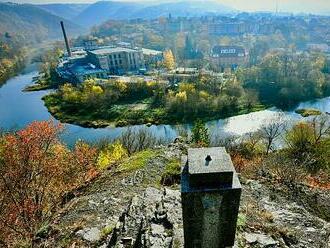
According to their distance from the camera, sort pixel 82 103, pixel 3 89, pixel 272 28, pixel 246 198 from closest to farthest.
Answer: pixel 246 198 → pixel 82 103 → pixel 3 89 → pixel 272 28

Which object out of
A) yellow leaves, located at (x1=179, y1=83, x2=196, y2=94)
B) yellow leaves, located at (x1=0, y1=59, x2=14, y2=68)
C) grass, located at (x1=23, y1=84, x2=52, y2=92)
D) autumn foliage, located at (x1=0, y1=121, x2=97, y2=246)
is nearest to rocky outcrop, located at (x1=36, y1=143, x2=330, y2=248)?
autumn foliage, located at (x1=0, y1=121, x2=97, y2=246)

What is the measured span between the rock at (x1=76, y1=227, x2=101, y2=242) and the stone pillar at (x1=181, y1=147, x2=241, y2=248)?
565 cm

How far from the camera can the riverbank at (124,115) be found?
2240 inches

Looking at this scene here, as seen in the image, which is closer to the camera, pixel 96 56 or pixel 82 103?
pixel 82 103

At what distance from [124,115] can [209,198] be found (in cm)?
5208

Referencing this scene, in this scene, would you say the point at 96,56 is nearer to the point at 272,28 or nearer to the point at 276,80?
the point at 276,80

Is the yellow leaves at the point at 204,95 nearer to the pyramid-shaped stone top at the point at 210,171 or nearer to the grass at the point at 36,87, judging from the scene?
the grass at the point at 36,87

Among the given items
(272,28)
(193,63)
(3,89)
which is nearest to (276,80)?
(193,63)

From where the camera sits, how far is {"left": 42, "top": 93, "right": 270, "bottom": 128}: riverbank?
56906mm

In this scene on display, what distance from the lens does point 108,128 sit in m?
55.9

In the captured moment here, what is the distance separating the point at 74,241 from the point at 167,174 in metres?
8.07


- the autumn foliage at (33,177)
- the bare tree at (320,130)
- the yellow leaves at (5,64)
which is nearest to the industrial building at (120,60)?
the yellow leaves at (5,64)

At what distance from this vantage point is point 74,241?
13.1m

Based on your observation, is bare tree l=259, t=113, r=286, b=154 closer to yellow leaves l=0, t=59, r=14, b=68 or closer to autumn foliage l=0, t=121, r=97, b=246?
autumn foliage l=0, t=121, r=97, b=246
